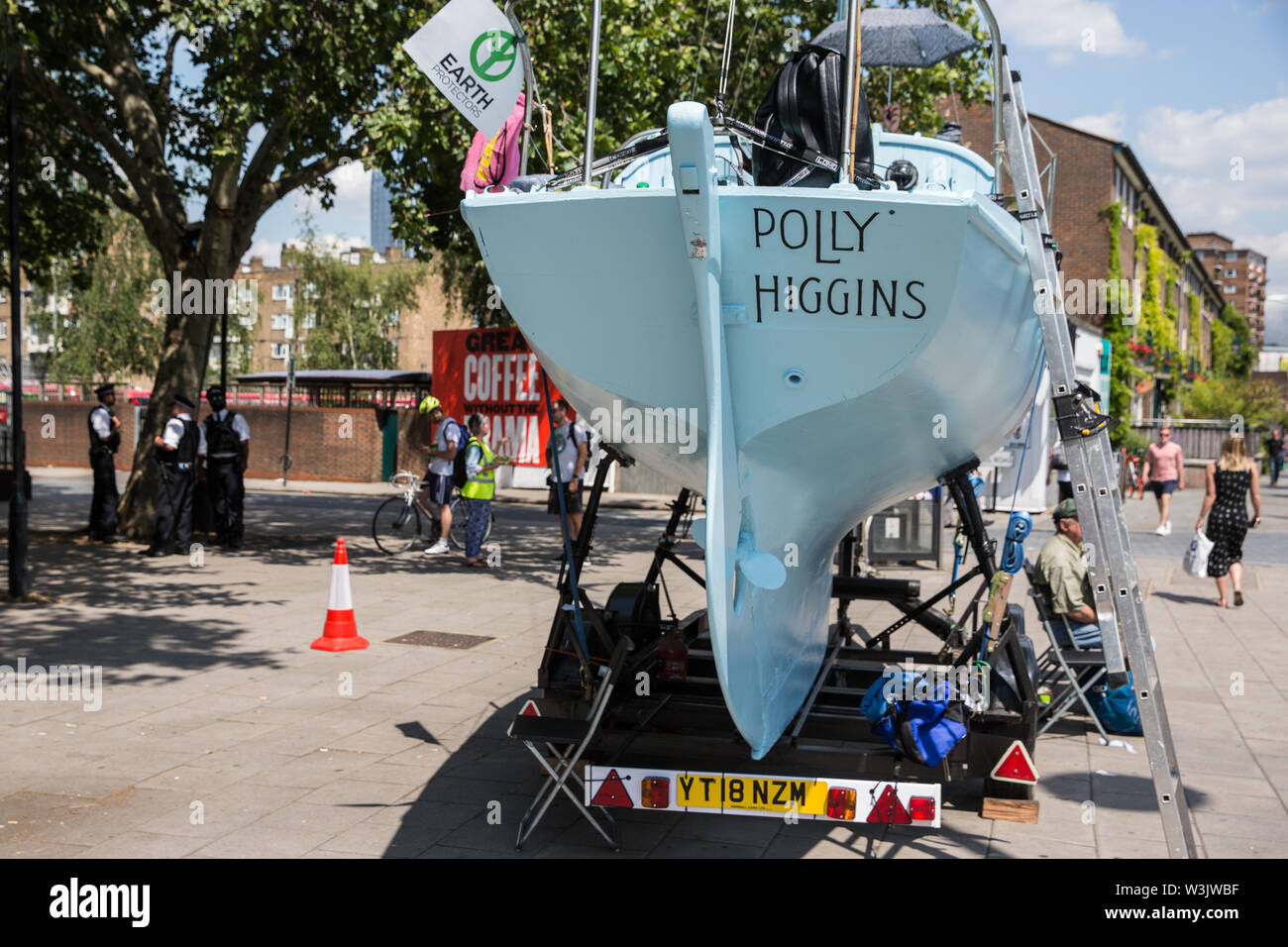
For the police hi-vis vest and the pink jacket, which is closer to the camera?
the pink jacket

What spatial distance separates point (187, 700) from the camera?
7.09 m

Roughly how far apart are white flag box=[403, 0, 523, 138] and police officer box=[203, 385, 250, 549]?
9973mm

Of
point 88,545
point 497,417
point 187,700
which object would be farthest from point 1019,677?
point 497,417

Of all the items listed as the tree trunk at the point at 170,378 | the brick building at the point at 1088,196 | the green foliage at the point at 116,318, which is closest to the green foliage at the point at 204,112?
the tree trunk at the point at 170,378

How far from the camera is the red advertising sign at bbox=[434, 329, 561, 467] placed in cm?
2317

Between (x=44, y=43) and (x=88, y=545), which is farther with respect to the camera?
(x=88, y=545)

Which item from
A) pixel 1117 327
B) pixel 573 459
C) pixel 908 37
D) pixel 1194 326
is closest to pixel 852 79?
pixel 908 37

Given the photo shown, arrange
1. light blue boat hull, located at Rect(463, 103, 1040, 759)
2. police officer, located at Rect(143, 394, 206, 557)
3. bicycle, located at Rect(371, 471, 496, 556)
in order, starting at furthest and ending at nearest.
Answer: bicycle, located at Rect(371, 471, 496, 556), police officer, located at Rect(143, 394, 206, 557), light blue boat hull, located at Rect(463, 103, 1040, 759)

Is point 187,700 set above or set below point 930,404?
below

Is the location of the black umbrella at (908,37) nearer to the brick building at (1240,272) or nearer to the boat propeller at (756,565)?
the boat propeller at (756,565)

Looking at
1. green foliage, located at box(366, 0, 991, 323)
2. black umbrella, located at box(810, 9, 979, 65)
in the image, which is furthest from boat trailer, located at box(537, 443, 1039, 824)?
green foliage, located at box(366, 0, 991, 323)

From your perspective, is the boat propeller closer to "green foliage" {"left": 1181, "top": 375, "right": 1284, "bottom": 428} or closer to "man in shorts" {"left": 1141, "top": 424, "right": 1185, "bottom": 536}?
"man in shorts" {"left": 1141, "top": 424, "right": 1185, "bottom": 536}
